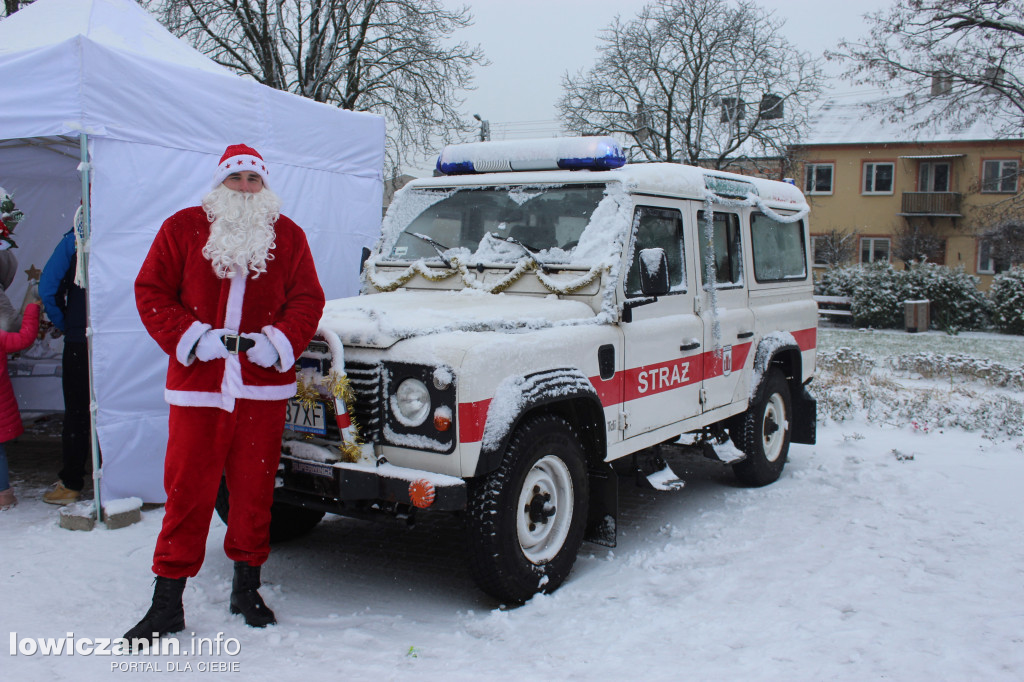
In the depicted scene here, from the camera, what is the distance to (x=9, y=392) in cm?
562

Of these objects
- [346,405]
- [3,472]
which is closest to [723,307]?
[346,405]

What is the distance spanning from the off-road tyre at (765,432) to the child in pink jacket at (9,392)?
16.5ft

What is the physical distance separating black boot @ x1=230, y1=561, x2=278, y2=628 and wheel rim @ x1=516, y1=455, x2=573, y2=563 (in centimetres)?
124

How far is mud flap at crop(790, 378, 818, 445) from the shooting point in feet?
23.6

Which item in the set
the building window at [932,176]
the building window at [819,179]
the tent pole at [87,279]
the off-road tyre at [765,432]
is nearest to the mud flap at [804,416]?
the off-road tyre at [765,432]

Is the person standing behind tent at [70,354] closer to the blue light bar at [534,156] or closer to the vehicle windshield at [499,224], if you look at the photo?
the vehicle windshield at [499,224]

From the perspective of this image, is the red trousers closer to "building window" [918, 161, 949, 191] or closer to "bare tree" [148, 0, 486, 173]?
"bare tree" [148, 0, 486, 173]

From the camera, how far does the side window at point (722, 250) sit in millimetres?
5785

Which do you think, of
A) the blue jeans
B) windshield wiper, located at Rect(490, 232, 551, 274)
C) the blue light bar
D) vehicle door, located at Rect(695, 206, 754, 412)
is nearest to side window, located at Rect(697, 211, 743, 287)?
vehicle door, located at Rect(695, 206, 754, 412)

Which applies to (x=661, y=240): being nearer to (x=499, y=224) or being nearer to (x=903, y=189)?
(x=499, y=224)

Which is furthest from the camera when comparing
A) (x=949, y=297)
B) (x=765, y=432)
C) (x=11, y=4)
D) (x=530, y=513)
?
(x=949, y=297)

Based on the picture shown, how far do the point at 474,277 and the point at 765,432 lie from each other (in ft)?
10.1

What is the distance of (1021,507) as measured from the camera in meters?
5.85

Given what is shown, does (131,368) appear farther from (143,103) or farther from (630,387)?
(630,387)
